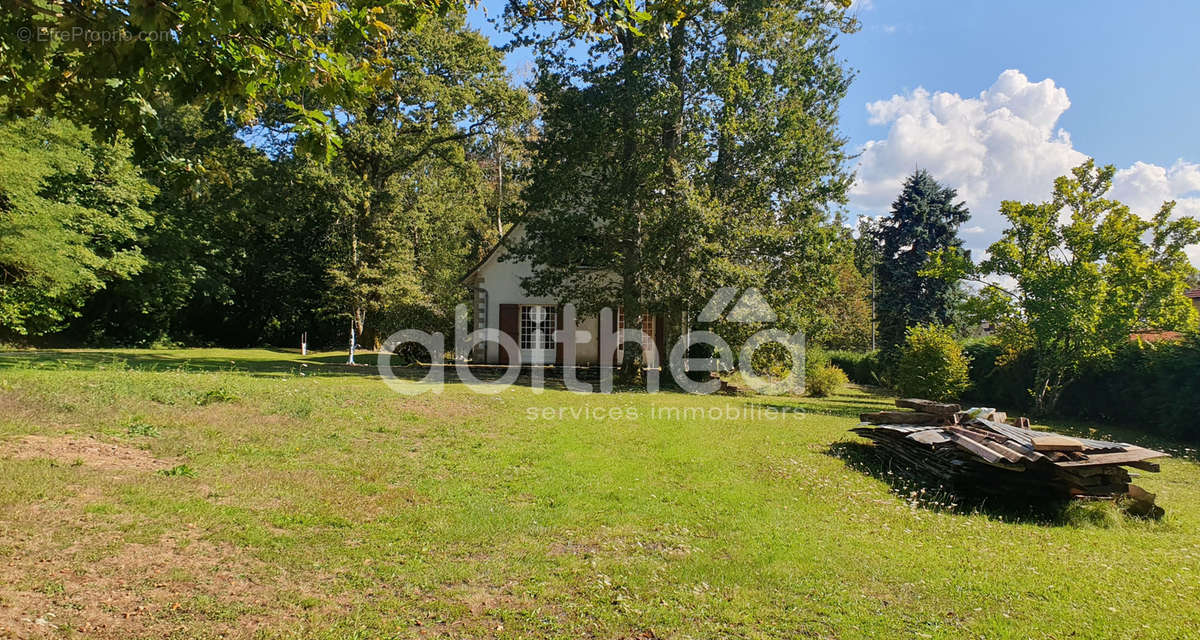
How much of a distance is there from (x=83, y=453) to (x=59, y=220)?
64.1ft

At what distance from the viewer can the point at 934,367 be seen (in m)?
17.2

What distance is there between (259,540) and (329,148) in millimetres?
3065

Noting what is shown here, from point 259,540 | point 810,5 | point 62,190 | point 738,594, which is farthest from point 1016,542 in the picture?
point 62,190

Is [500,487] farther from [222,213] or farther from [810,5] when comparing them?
[222,213]

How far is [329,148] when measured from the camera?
11.7 feet

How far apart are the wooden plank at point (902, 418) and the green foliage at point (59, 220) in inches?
724

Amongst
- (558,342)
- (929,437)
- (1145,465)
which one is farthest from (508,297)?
(1145,465)

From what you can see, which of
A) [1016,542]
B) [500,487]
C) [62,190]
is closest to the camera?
[1016,542]

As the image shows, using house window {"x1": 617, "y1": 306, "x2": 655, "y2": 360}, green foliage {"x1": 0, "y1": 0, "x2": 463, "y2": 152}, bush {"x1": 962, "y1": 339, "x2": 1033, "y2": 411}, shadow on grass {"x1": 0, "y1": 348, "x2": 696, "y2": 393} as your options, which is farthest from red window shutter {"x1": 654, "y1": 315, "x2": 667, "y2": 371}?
green foliage {"x1": 0, "y1": 0, "x2": 463, "y2": 152}

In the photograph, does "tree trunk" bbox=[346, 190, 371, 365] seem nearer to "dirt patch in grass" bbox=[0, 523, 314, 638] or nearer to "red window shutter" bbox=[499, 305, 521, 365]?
"red window shutter" bbox=[499, 305, 521, 365]

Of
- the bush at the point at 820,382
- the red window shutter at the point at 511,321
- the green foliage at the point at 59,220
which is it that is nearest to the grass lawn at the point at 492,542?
the bush at the point at 820,382

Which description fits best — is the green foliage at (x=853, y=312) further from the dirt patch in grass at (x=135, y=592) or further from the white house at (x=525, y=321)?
the dirt patch in grass at (x=135, y=592)

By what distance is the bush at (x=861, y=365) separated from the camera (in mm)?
26617

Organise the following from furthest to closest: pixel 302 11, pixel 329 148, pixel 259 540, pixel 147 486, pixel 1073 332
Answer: pixel 1073 332 < pixel 147 486 < pixel 259 540 < pixel 329 148 < pixel 302 11
